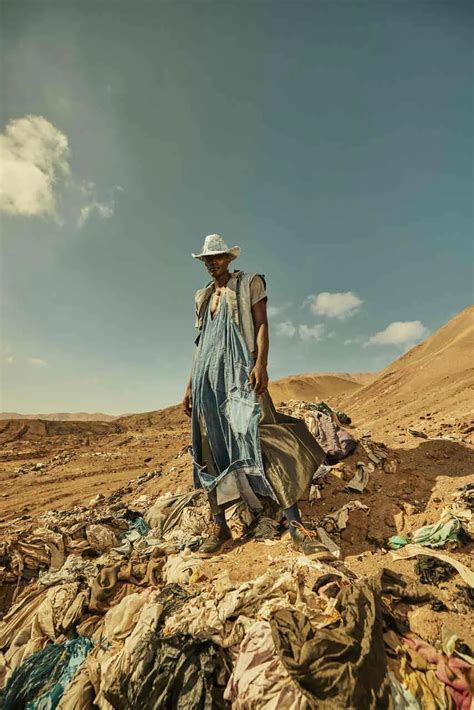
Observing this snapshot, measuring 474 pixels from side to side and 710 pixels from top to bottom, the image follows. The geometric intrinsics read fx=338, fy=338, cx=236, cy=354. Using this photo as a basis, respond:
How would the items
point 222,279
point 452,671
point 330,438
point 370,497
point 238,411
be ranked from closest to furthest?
1. point 452,671
2. point 238,411
3. point 222,279
4. point 370,497
5. point 330,438

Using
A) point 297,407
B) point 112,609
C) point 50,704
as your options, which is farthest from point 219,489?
point 297,407

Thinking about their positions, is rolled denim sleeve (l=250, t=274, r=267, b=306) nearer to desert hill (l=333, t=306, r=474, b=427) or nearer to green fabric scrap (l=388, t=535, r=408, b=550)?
green fabric scrap (l=388, t=535, r=408, b=550)

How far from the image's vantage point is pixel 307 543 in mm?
2123

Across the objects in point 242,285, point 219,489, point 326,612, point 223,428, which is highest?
point 242,285

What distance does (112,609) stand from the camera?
1843 millimetres

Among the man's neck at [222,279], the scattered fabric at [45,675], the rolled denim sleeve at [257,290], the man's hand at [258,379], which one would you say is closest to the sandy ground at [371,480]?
the scattered fabric at [45,675]

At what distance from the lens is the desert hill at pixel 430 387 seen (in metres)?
7.31

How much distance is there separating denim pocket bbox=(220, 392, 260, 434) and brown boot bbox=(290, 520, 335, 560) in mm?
707

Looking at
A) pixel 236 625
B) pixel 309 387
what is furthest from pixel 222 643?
pixel 309 387

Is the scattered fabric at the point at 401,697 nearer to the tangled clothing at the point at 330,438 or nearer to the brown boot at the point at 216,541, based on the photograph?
the brown boot at the point at 216,541

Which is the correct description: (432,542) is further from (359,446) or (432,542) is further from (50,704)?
(50,704)

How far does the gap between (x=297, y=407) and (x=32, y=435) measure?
16.2m

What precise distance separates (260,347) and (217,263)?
0.73 m

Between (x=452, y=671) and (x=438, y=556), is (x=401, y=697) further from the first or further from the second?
(x=438, y=556)
